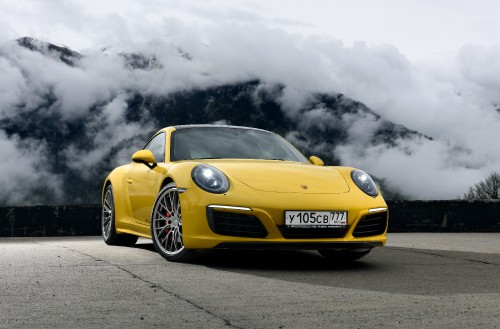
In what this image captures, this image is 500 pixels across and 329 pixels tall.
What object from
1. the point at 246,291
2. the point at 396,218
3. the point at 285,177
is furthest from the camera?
the point at 396,218

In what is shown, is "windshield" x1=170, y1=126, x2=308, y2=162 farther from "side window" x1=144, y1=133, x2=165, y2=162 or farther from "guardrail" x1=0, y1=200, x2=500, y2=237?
"guardrail" x1=0, y1=200, x2=500, y2=237

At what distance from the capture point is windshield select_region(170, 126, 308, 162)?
22.7ft

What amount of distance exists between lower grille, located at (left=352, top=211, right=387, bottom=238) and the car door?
1.83 metres

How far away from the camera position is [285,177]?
6.11 meters

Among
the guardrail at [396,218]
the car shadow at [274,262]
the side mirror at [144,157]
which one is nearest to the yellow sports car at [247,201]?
the side mirror at [144,157]

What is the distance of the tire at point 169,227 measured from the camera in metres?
6.16

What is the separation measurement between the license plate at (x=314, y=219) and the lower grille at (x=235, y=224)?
23 centimetres

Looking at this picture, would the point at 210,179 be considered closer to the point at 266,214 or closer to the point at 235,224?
the point at 235,224

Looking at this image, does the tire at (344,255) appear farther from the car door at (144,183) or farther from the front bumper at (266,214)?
the car door at (144,183)

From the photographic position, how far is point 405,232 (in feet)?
42.6

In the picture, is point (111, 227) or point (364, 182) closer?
point (364, 182)

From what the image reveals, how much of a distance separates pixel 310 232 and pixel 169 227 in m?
1.30

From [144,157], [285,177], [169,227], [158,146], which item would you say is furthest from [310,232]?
[158,146]

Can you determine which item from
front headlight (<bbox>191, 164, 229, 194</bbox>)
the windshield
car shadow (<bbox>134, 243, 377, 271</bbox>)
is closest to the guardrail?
the windshield
